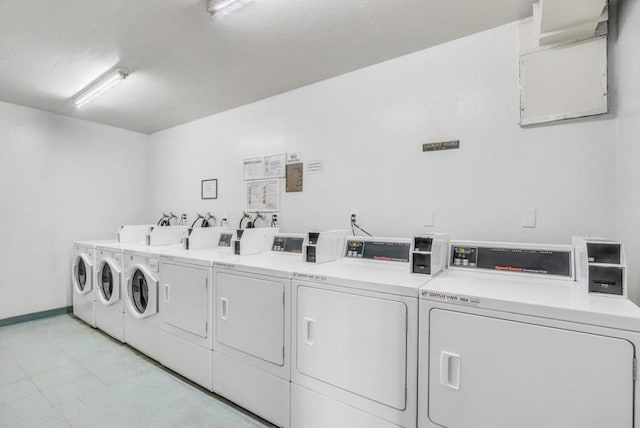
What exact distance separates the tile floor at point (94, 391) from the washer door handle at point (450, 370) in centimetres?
131

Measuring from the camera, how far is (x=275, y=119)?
10.9 feet

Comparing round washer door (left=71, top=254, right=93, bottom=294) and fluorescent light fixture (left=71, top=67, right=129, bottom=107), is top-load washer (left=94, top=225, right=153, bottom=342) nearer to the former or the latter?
round washer door (left=71, top=254, right=93, bottom=294)

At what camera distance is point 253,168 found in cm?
350

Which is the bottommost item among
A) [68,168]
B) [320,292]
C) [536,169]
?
[320,292]

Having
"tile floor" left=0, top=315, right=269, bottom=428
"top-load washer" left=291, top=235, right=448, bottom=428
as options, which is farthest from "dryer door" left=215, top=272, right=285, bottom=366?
"tile floor" left=0, top=315, right=269, bottom=428

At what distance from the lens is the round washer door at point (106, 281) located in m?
3.23

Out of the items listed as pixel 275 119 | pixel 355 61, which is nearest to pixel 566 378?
pixel 355 61

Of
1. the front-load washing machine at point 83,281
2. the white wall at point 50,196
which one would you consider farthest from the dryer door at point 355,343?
the white wall at point 50,196

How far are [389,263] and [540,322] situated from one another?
1045 mm

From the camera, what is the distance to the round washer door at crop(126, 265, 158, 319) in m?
2.75

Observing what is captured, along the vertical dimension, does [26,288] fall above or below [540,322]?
below

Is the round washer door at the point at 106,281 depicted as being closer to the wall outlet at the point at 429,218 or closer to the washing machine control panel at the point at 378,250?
the washing machine control panel at the point at 378,250

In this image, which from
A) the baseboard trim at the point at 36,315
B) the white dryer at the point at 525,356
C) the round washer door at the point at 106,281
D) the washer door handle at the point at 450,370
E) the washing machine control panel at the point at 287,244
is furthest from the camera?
the baseboard trim at the point at 36,315

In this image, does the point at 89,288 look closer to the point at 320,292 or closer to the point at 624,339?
the point at 320,292
